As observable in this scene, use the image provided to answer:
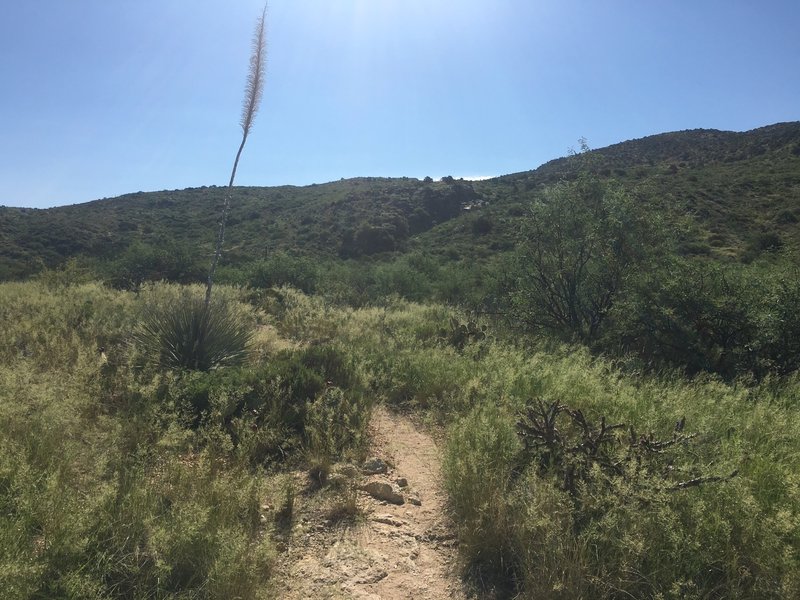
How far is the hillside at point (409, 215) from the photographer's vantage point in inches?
1030

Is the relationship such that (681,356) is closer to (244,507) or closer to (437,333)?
(437,333)

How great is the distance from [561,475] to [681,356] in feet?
17.8

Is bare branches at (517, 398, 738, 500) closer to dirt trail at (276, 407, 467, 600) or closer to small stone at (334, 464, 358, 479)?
dirt trail at (276, 407, 467, 600)

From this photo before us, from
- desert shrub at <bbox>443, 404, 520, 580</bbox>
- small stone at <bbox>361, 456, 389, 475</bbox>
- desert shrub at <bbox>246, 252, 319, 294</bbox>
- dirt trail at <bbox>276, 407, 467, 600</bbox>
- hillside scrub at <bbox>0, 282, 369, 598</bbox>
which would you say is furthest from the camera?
desert shrub at <bbox>246, 252, 319, 294</bbox>

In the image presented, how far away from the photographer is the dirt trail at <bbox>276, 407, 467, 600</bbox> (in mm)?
2787

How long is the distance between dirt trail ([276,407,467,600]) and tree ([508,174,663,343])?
660 centimetres

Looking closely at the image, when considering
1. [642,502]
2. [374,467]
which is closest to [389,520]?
[374,467]

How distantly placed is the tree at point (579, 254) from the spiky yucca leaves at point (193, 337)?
6339 mm

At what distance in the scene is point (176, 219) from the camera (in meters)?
44.5

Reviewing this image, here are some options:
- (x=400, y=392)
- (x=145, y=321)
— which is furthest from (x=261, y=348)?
(x=400, y=392)

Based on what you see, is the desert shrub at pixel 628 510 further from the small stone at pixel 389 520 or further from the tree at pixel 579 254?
the tree at pixel 579 254

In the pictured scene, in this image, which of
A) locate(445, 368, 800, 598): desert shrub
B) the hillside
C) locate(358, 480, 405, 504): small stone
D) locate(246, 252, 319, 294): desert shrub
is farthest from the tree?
the hillside

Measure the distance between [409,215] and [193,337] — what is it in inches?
1510

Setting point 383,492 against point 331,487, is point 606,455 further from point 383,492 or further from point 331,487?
point 331,487
